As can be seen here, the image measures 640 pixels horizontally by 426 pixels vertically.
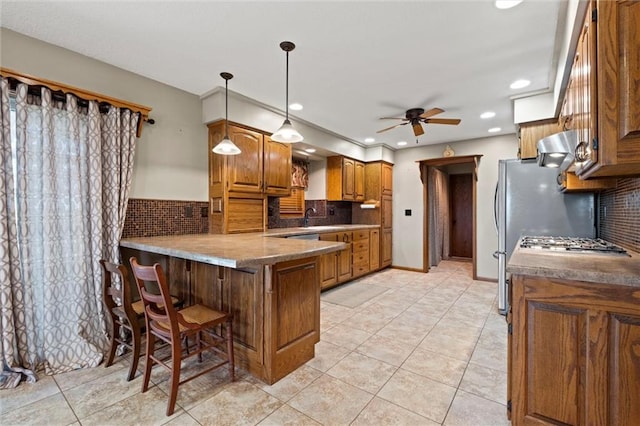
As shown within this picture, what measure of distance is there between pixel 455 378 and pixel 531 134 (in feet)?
9.04

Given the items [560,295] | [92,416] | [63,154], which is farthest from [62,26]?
[560,295]

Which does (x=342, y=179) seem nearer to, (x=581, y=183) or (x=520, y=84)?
(x=520, y=84)

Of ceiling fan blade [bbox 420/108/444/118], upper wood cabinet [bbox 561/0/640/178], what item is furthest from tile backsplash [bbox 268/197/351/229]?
upper wood cabinet [bbox 561/0/640/178]

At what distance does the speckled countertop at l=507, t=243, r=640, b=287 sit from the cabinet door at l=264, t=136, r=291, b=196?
2.79 meters

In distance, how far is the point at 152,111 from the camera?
286 cm

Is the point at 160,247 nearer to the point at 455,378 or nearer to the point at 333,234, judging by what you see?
the point at 455,378

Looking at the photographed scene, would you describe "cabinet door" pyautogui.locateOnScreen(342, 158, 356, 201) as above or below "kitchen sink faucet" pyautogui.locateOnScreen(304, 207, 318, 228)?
above

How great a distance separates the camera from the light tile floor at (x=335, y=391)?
5.39ft

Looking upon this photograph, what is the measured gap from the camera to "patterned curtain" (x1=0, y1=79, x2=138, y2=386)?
6.62 feet

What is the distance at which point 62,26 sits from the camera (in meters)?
2.05

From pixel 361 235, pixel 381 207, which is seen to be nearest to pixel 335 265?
pixel 361 235

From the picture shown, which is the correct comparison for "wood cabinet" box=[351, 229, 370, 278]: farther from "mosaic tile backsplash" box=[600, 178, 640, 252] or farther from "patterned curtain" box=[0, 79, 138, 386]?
"patterned curtain" box=[0, 79, 138, 386]

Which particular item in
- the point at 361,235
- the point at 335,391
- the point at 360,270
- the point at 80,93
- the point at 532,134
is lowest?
the point at 335,391

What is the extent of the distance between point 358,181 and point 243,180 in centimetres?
278
